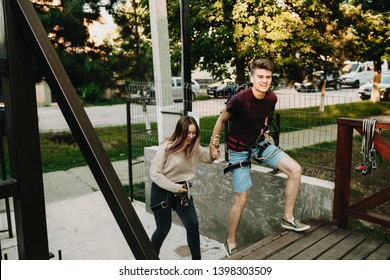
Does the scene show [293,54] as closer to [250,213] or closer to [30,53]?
[250,213]

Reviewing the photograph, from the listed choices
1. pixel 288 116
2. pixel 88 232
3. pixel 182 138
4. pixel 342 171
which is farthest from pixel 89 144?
pixel 88 232

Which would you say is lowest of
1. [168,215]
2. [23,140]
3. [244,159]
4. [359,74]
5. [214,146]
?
[168,215]

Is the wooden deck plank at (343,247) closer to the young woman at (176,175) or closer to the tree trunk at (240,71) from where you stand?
the young woman at (176,175)

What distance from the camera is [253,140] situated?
11.4 ft

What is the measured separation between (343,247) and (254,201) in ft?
4.18

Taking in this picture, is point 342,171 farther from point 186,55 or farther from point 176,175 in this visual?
point 186,55

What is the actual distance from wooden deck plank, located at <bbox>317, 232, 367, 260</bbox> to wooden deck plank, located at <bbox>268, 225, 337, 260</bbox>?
16 cm

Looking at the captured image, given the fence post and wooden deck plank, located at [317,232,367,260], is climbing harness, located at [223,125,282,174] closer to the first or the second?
the fence post

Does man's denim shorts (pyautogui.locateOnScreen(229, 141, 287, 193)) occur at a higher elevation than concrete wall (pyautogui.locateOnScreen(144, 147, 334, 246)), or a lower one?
higher

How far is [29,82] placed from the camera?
3.85 feet

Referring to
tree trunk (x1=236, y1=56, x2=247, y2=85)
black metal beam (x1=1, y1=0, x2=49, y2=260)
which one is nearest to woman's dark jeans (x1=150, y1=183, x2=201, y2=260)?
black metal beam (x1=1, y1=0, x2=49, y2=260)

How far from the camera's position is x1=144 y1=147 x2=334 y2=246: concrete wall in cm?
371

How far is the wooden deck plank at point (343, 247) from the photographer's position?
2951mm
